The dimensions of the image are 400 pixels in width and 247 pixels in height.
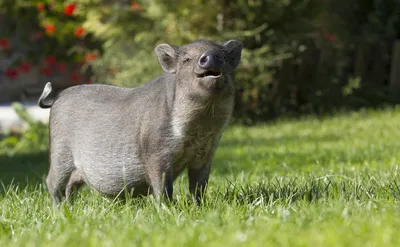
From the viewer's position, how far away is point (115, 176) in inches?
175

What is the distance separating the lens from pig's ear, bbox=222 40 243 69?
422cm

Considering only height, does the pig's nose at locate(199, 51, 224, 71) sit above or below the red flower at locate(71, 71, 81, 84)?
above

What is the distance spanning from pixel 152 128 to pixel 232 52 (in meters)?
0.66

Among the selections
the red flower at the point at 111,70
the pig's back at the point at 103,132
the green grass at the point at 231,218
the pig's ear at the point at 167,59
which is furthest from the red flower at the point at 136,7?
the pig's ear at the point at 167,59

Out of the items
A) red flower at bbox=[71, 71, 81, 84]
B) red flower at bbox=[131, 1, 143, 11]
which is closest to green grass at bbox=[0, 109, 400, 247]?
red flower at bbox=[131, 1, 143, 11]

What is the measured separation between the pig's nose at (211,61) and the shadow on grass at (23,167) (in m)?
3.15

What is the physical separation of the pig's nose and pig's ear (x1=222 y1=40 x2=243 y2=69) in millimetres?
253

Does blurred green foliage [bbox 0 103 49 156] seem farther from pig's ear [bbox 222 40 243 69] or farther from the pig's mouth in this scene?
the pig's mouth

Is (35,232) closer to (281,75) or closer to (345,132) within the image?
(345,132)

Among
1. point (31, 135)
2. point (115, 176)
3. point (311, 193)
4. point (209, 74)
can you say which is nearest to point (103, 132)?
point (115, 176)

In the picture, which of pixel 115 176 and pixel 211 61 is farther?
pixel 115 176

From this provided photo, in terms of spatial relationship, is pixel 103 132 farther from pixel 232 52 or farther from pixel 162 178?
pixel 232 52

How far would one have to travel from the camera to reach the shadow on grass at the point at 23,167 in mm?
7234

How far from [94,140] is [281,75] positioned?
878cm
